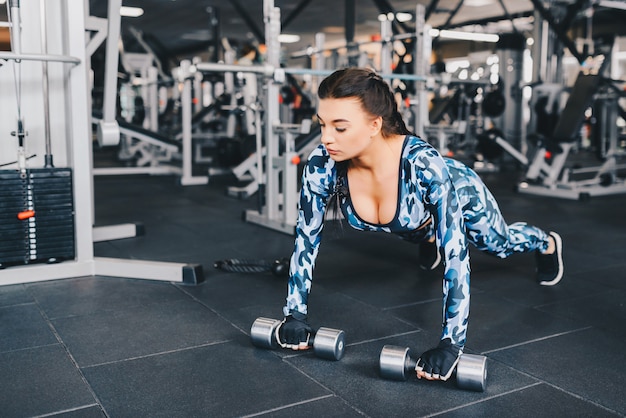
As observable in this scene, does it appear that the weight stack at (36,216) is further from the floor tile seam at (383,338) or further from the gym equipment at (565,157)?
the gym equipment at (565,157)

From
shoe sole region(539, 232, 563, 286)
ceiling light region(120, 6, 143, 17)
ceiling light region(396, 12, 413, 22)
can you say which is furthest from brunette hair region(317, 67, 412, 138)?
ceiling light region(120, 6, 143, 17)

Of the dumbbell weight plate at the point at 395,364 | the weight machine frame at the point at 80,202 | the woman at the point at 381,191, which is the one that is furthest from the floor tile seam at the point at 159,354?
the weight machine frame at the point at 80,202

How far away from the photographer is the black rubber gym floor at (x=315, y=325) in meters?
1.40

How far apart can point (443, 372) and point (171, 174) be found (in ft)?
18.7

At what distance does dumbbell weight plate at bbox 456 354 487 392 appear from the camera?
4.70 feet

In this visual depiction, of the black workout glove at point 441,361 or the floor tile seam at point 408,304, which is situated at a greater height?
the black workout glove at point 441,361

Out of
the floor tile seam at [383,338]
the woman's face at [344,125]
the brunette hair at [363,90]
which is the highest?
the brunette hair at [363,90]

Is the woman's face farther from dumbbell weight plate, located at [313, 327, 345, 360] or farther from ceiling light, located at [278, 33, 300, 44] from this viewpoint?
ceiling light, located at [278, 33, 300, 44]

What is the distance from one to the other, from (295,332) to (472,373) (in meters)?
0.48

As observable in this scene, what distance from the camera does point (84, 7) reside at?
2.51 meters

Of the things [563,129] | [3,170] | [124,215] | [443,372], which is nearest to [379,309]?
[443,372]

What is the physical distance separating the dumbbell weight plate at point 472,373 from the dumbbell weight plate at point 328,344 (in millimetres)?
324

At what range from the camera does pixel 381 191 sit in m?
1.65

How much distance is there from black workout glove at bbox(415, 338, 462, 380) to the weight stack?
1654 millimetres
